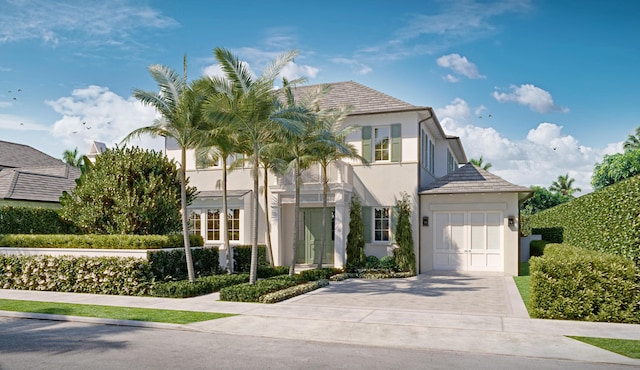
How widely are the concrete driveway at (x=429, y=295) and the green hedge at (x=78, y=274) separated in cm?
473

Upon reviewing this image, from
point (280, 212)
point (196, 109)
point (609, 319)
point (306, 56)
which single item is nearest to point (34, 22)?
point (196, 109)

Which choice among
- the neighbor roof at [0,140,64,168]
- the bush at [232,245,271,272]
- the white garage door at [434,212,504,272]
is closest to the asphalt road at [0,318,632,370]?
the bush at [232,245,271,272]

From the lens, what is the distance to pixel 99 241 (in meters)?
16.6

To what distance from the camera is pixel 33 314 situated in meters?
12.1

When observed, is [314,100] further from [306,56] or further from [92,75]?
[92,75]

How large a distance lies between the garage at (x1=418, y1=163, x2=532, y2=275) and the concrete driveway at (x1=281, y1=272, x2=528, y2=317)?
1273 mm

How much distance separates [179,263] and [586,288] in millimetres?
11604

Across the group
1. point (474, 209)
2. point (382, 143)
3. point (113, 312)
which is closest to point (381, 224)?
point (382, 143)

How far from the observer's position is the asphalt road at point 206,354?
7863 millimetres

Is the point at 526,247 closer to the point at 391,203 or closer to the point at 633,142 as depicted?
the point at 391,203

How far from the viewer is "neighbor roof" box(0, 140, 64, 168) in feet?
109

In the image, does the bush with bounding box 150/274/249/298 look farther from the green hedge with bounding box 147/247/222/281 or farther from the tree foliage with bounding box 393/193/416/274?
the tree foliage with bounding box 393/193/416/274

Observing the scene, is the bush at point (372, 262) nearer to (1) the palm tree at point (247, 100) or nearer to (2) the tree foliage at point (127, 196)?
(1) the palm tree at point (247, 100)

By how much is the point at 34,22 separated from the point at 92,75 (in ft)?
11.0
